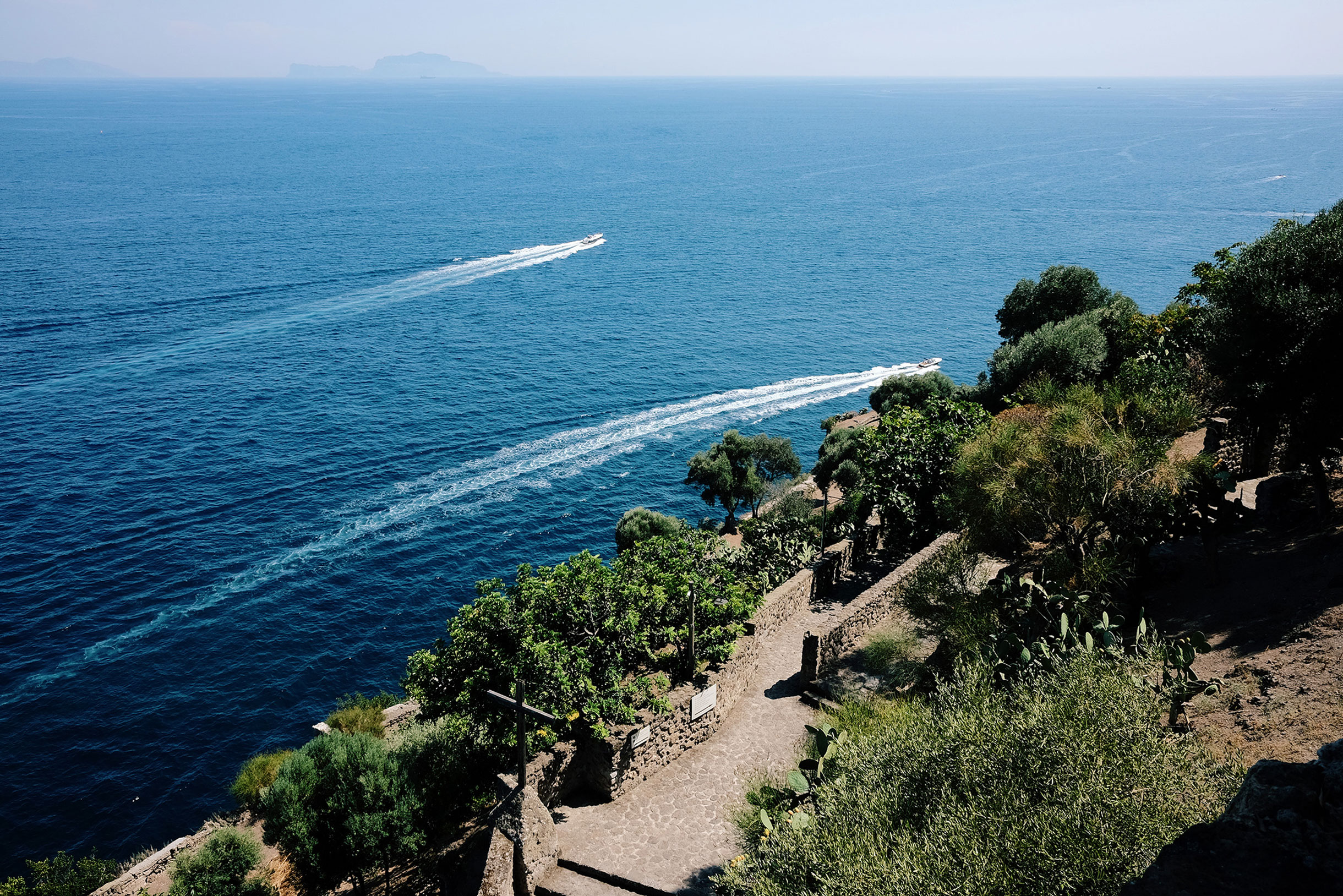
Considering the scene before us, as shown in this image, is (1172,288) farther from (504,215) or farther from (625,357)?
(504,215)

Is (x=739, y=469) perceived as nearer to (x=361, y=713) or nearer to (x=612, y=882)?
(x=361, y=713)

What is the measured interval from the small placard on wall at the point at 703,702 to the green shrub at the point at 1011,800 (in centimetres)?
831

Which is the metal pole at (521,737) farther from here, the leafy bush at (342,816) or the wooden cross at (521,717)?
the leafy bush at (342,816)

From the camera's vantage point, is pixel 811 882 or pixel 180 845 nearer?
pixel 811 882

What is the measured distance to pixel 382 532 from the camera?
52.1 metres

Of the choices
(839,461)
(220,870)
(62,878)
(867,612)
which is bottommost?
(62,878)

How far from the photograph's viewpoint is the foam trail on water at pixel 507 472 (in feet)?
151

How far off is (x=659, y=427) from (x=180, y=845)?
43764mm

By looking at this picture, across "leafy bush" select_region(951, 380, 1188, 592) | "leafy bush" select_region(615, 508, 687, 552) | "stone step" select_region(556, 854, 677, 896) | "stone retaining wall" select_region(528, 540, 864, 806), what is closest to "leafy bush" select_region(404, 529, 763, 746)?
"stone retaining wall" select_region(528, 540, 864, 806)

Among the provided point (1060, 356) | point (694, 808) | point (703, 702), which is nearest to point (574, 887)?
point (694, 808)

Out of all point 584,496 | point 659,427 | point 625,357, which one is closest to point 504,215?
point 625,357

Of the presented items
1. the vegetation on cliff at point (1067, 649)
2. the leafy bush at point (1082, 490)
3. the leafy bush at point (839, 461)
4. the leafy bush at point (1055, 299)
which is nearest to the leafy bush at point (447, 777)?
the vegetation on cliff at point (1067, 649)

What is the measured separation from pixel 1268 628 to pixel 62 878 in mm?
37125

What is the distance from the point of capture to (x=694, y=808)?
1992 centimetres
